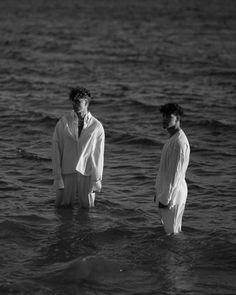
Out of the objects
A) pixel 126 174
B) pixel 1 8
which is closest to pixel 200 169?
pixel 126 174

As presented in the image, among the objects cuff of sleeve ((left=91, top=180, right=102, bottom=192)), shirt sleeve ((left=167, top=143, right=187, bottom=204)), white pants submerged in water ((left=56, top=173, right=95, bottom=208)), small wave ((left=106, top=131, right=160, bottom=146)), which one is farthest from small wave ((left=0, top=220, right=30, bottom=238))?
small wave ((left=106, top=131, right=160, bottom=146))

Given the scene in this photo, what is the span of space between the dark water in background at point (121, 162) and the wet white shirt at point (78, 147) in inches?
36.9

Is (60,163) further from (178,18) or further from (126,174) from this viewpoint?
(178,18)

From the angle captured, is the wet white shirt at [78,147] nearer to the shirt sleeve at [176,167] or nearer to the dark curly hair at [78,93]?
the dark curly hair at [78,93]

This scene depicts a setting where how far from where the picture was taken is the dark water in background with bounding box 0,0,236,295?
9.71 meters

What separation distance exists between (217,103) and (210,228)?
9704 millimetres

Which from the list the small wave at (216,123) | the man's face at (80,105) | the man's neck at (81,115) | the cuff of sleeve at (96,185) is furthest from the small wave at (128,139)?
the man's face at (80,105)

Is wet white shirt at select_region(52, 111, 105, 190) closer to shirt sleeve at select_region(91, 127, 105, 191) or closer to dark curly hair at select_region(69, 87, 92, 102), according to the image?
shirt sleeve at select_region(91, 127, 105, 191)

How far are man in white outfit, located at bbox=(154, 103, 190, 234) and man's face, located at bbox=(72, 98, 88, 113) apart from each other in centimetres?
175

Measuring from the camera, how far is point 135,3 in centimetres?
5028

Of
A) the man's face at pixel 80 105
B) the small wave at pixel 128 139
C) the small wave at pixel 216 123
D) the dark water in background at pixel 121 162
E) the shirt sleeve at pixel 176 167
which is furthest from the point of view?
the small wave at pixel 216 123

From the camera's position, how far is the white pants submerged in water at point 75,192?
1130 cm

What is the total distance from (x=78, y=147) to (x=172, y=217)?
206cm

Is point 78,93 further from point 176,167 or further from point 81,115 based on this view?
point 176,167
